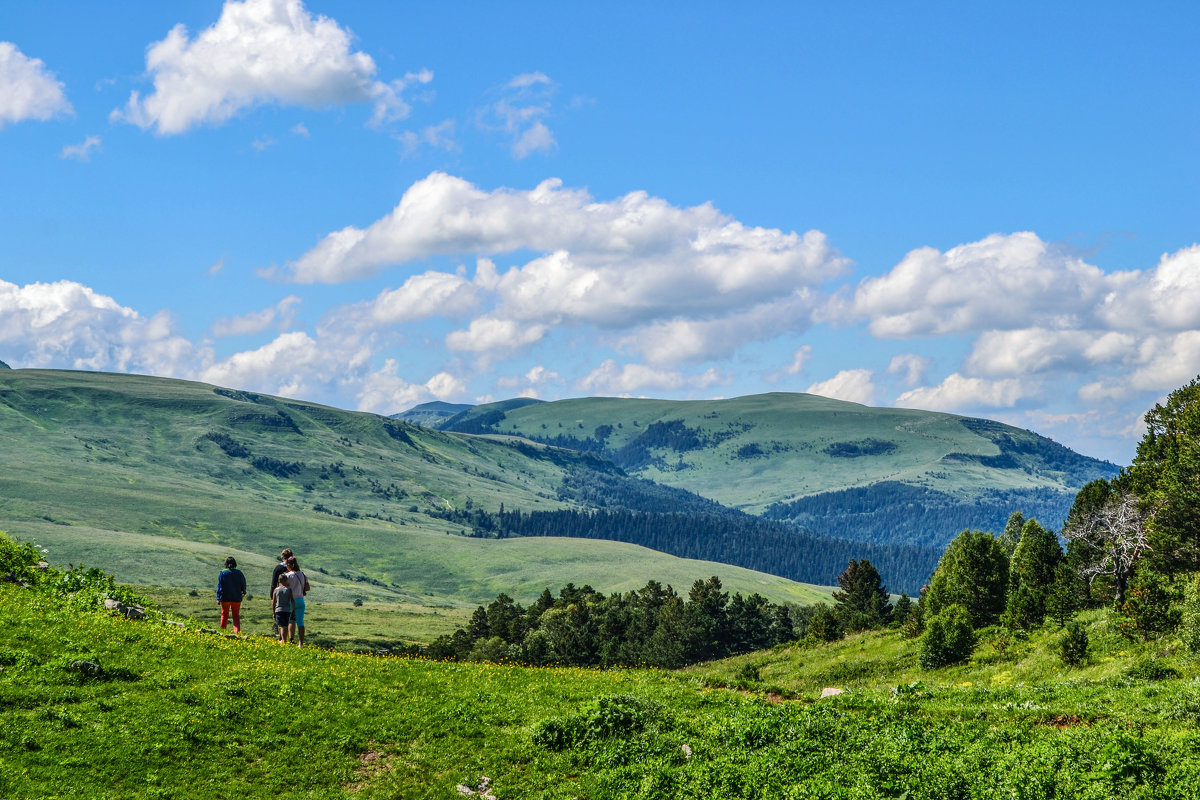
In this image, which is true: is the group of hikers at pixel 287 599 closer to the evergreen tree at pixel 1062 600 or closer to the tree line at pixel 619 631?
the evergreen tree at pixel 1062 600

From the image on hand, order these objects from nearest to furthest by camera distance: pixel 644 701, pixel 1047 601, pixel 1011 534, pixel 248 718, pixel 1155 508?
pixel 248 718
pixel 644 701
pixel 1047 601
pixel 1155 508
pixel 1011 534

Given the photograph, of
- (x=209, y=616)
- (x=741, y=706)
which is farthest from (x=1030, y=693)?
(x=209, y=616)

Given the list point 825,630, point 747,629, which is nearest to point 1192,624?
point 825,630

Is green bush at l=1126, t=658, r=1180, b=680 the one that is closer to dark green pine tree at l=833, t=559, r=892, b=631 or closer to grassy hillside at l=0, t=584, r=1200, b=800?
grassy hillside at l=0, t=584, r=1200, b=800

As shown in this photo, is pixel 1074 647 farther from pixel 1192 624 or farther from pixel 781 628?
pixel 781 628

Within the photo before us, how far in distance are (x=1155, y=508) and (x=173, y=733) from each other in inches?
2819

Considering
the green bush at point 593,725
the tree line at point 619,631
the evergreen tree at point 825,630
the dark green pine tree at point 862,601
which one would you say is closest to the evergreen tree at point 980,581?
the evergreen tree at point 825,630

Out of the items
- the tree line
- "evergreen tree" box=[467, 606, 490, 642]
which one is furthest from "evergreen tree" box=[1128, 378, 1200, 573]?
"evergreen tree" box=[467, 606, 490, 642]

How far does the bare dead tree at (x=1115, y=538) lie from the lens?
2557 inches

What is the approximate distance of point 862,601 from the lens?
126250mm

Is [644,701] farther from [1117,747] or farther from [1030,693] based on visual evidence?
[1030,693]

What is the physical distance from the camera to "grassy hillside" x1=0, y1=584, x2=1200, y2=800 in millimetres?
19078

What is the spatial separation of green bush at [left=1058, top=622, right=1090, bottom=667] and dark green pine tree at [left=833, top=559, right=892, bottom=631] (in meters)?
64.6

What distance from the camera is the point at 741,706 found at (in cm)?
2586
